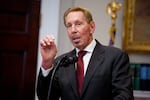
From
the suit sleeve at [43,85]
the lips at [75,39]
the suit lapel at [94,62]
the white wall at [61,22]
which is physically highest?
the white wall at [61,22]

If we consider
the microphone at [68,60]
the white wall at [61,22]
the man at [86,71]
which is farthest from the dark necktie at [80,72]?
the white wall at [61,22]

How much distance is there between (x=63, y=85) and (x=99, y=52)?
0.27 meters

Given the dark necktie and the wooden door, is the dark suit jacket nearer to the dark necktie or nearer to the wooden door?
the dark necktie

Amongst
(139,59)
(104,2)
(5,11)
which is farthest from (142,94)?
(5,11)

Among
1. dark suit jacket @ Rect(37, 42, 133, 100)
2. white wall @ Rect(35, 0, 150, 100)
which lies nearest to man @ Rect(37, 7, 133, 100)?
dark suit jacket @ Rect(37, 42, 133, 100)

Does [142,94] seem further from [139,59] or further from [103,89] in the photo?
[103,89]

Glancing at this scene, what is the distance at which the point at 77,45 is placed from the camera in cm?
156

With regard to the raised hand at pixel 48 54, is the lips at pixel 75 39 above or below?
above

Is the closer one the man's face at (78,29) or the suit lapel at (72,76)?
the suit lapel at (72,76)

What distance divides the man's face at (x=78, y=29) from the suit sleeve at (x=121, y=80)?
8.7 inches

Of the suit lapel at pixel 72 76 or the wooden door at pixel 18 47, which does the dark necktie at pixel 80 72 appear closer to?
the suit lapel at pixel 72 76

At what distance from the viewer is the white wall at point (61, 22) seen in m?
2.69

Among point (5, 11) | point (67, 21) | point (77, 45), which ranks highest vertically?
point (5, 11)

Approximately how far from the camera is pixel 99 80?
141cm
